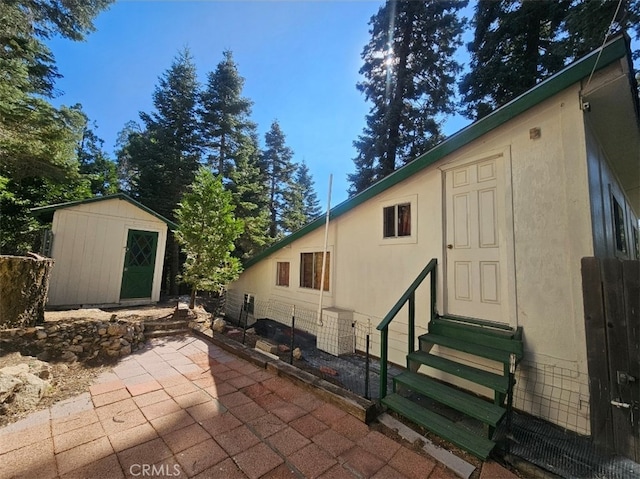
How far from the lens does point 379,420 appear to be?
2664 mm

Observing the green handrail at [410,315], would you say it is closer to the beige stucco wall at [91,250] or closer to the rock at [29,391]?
the rock at [29,391]

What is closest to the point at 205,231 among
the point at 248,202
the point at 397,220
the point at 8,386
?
the point at 8,386

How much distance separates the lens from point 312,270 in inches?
251

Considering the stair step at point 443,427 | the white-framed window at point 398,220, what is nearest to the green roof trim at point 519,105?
the white-framed window at point 398,220

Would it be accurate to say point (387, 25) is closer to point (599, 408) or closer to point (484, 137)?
point (484, 137)

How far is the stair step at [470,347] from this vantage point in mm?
2815

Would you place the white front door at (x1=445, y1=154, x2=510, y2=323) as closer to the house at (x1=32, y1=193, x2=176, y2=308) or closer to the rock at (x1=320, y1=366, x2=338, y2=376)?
the rock at (x1=320, y1=366, x2=338, y2=376)

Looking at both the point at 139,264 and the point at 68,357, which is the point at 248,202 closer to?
the point at 139,264

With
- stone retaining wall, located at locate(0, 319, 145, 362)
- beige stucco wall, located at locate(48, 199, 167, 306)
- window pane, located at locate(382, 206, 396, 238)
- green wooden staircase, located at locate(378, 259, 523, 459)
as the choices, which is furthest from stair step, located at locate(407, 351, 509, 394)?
beige stucco wall, located at locate(48, 199, 167, 306)

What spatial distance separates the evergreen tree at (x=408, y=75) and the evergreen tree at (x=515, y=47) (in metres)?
1.07

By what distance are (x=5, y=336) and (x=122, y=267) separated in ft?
11.9

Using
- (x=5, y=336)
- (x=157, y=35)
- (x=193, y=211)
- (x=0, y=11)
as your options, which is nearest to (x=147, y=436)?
(x=5, y=336)

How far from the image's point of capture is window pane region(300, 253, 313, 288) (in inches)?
253

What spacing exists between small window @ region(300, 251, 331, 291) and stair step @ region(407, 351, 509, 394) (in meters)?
2.87
